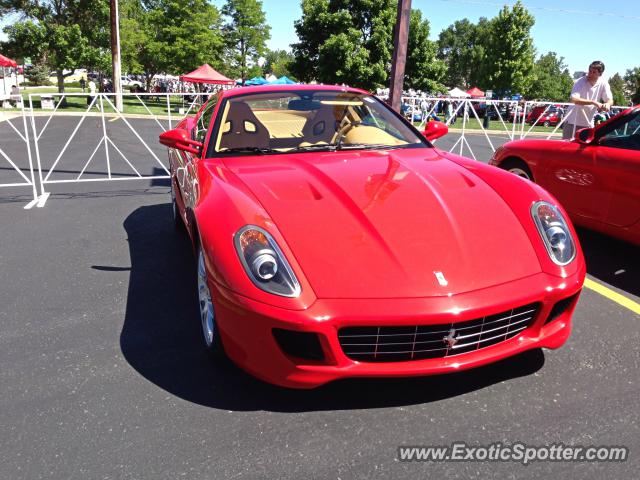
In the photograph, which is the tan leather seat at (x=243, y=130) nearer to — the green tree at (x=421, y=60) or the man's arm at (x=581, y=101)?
the man's arm at (x=581, y=101)

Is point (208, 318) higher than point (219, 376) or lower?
higher

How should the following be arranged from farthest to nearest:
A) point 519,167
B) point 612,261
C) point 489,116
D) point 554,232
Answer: point 489,116, point 519,167, point 612,261, point 554,232

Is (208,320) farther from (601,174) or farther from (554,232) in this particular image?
(601,174)

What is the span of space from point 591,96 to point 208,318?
6636mm

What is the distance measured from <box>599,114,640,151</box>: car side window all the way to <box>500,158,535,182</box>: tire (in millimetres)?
877

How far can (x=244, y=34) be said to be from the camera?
51.1 metres

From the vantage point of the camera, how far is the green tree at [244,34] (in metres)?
50.9

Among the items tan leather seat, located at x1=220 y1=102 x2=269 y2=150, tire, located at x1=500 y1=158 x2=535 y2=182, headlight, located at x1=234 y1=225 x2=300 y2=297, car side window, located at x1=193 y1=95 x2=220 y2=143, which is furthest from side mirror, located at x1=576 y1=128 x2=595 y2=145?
headlight, located at x1=234 y1=225 x2=300 y2=297

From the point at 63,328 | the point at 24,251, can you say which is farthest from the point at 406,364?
the point at 24,251

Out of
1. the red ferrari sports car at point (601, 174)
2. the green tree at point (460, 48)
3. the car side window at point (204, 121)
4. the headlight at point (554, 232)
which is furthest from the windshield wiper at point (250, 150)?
the green tree at point (460, 48)

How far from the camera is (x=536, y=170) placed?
5.12 m

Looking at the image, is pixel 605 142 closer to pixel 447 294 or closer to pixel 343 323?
pixel 447 294

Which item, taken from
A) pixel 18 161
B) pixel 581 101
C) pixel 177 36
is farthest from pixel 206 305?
pixel 177 36

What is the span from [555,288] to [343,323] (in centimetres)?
101
